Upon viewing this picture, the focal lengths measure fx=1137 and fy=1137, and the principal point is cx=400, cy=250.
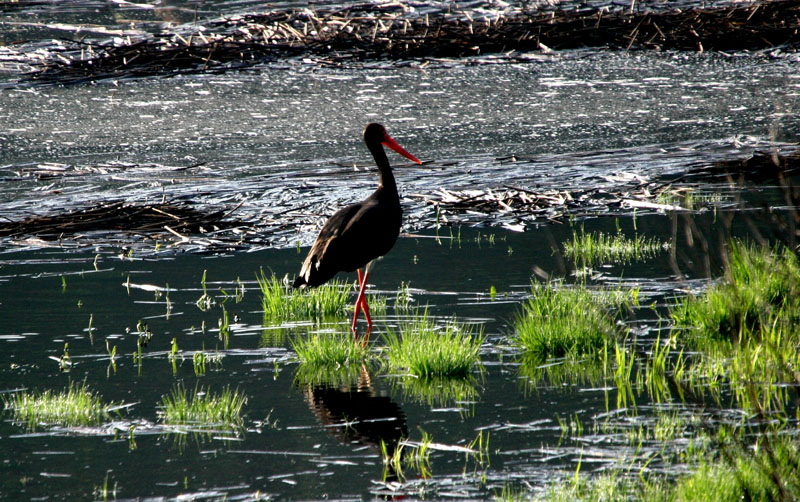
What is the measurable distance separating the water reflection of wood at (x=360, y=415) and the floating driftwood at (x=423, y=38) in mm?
11448

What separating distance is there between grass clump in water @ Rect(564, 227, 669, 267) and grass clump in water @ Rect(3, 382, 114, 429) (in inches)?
184

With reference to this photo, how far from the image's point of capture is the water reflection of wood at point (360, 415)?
5.44 meters

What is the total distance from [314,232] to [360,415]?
18.0ft

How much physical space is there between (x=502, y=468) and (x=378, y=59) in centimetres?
1279


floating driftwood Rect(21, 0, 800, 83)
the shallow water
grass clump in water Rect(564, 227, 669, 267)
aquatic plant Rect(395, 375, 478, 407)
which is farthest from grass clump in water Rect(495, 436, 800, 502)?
floating driftwood Rect(21, 0, 800, 83)

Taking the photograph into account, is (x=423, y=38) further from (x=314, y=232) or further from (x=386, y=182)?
(x=386, y=182)

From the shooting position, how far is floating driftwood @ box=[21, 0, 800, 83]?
16.8 meters

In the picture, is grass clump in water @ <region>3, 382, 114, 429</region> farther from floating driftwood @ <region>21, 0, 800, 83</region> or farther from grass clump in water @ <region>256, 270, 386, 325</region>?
floating driftwood @ <region>21, 0, 800, 83</region>

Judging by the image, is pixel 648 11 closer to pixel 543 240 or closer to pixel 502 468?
pixel 543 240

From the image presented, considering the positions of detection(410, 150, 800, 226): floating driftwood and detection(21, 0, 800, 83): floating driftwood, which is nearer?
detection(410, 150, 800, 226): floating driftwood

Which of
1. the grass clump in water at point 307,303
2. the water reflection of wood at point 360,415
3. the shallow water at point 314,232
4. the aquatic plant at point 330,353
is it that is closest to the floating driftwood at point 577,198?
the shallow water at point 314,232

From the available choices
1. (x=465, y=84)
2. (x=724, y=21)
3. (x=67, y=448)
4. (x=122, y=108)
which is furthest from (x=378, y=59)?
(x=67, y=448)

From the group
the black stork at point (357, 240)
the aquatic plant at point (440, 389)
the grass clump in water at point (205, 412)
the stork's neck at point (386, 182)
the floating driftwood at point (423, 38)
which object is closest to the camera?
the grass clump in water at point (205, 412)

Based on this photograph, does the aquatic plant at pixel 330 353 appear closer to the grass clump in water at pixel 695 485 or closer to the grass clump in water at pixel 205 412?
the grass clump in water at pixel 205 412
